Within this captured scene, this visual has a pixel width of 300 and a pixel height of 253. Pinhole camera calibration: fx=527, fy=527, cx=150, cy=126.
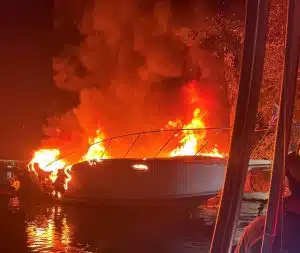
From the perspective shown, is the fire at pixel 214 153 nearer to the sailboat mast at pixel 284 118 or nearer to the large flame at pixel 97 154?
the large flame at pixel 97 154

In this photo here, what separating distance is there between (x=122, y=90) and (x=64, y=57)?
4.08 meters

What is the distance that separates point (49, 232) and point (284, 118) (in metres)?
9.59

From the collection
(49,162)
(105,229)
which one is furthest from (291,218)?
(49,162)

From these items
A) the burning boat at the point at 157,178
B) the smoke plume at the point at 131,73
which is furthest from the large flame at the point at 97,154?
the smoke plume at the point at 131,73

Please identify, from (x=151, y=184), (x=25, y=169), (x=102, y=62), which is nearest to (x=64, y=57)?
(x=102, y=62)

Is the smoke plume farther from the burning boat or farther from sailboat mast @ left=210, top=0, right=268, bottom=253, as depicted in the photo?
sailboat mast @ left=210, top=0, right=268, bottom=253

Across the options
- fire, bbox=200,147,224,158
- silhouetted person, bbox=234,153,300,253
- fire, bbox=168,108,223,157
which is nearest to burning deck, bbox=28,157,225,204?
fire, bbox=200,147,224,158

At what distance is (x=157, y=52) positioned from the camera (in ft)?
66.3

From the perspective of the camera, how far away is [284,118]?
113 inches

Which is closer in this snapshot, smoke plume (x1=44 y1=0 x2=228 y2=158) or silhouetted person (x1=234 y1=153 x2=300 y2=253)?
silhouetted person (x1=234 y1=153 x2=300 y2=253)

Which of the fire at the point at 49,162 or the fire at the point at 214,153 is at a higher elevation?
the fire at the point at 214,153

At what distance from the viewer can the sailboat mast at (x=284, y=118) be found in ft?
9.06

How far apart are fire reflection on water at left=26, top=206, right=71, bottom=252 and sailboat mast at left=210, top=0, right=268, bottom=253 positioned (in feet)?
24.0

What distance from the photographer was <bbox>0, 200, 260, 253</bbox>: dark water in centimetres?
1031
